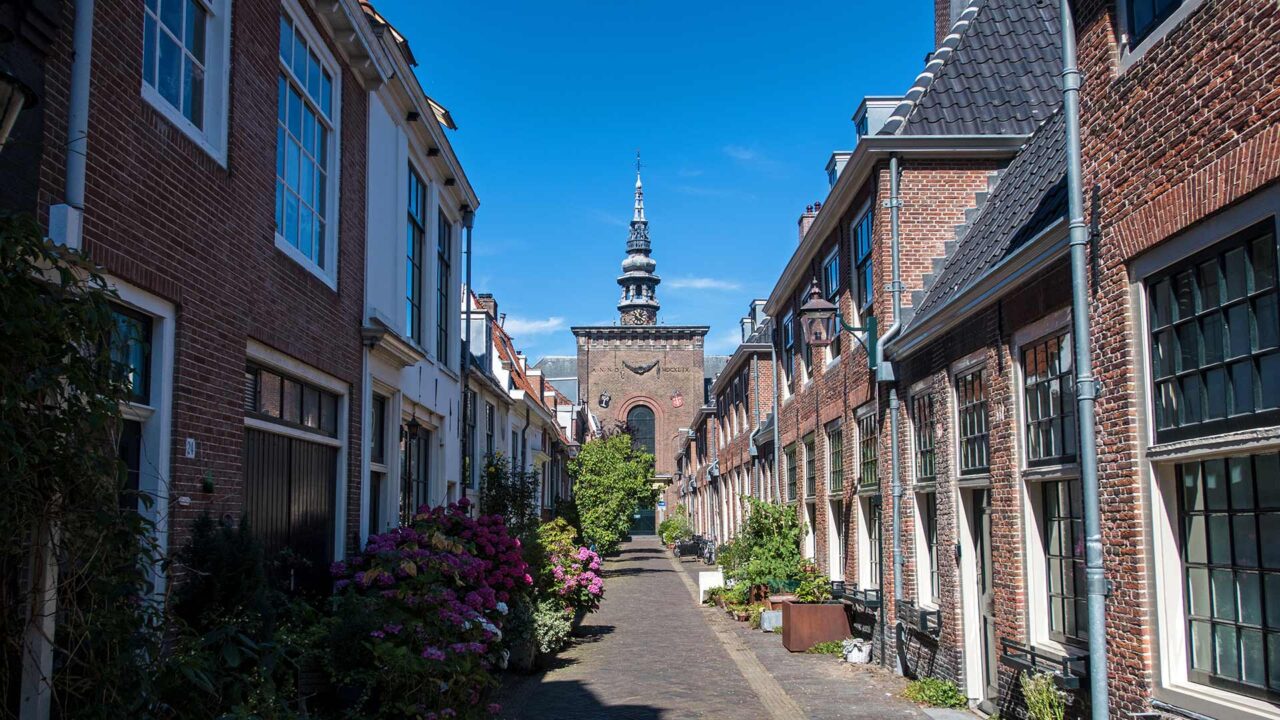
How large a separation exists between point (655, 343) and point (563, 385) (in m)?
9.08

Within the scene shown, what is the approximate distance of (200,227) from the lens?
729 cm

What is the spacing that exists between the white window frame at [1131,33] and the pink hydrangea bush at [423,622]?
632cm

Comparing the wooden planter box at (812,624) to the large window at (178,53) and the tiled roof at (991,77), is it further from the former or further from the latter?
the large window at (178,53)

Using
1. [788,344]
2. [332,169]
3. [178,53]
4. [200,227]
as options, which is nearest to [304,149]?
[332,169]

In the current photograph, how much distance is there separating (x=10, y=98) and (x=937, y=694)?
10.2 meters

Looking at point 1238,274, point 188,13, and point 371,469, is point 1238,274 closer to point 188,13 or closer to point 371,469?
point 188,13

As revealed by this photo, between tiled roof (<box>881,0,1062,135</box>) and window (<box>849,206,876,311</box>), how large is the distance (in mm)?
1454

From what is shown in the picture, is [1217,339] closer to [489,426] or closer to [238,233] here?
[238,233]

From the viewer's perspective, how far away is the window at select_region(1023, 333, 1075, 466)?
28.5 ft

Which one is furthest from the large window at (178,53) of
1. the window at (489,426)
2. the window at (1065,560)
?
the window at (489,426)

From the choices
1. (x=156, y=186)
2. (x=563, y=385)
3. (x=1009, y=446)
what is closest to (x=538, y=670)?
(x=1009, y=446)

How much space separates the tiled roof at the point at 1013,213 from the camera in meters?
9.99

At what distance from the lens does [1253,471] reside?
19.6 feet

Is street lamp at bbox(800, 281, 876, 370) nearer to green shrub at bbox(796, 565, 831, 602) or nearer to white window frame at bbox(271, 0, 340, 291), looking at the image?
green shrub at bbox(796, 565, 831, 602)
